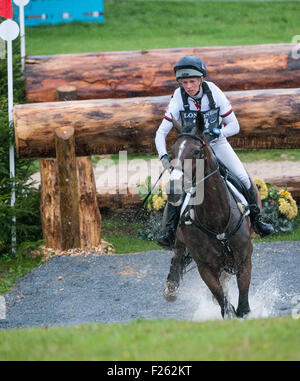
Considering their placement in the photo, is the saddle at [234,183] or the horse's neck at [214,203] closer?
the horse's neck at [214,203]

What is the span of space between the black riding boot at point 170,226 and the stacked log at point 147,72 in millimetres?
6099

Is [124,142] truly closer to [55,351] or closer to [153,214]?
[153,214]

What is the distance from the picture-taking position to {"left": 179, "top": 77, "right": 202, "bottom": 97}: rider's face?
7.27m

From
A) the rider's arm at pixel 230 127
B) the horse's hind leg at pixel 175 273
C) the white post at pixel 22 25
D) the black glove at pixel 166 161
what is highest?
the white post at pixel 22 25

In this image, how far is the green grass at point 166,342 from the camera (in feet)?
16.4

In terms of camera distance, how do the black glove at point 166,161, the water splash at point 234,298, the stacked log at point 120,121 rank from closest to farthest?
1. the black glove at point 166,161
2. the water splash at point 234,298
3. the stacked log at point 120,121

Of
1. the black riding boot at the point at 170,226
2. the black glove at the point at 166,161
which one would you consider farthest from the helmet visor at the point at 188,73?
the black riding boot at the point at 170,226

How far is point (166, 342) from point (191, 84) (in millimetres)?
3073

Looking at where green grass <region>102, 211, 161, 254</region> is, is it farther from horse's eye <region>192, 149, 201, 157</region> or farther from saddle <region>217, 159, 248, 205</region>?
horse's eye <region>192, 149, 201, 157</region>

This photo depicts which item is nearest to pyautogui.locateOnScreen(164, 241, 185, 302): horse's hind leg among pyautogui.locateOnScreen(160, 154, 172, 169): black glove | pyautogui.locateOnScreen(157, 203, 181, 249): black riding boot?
pyautogui.locateOnScreen(157, 203, 181, 249): black riding boot

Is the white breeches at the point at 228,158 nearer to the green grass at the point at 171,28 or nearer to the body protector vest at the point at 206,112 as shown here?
the body protector vest at the point at 206,112

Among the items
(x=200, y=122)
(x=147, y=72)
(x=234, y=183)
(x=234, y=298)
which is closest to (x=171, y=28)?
(x=147, y=72)

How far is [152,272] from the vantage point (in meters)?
10.1

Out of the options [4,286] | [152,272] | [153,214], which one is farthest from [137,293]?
[153,214]
